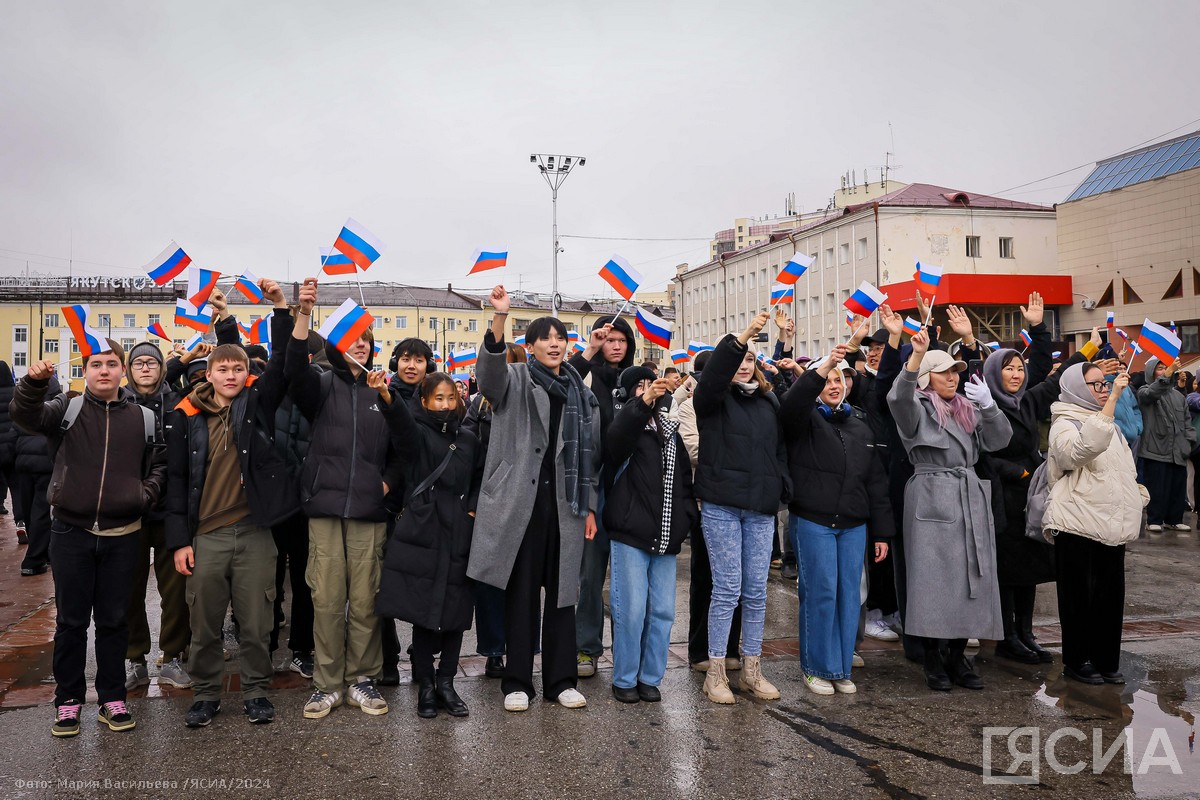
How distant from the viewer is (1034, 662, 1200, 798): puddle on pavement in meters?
3.96

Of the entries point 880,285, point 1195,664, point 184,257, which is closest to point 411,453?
point 184,257

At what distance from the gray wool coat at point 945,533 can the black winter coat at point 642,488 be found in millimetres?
1426

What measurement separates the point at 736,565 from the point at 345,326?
2.71 metres

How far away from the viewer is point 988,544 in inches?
215

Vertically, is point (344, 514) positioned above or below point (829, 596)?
above

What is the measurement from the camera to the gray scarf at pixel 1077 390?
5.54 meters

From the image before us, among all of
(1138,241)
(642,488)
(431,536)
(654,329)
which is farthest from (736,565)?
(1138,241)

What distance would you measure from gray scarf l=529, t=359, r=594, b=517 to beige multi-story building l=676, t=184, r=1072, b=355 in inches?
1310

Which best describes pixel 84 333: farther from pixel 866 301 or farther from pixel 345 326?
pixel 866 301

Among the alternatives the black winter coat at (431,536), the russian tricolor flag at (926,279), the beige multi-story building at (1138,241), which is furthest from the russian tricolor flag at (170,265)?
the beige multi-story building at (1138,241)

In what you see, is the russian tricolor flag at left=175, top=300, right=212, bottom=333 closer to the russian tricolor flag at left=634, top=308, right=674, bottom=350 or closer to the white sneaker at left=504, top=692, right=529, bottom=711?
the russian tricolor flag at left=634, top=308, right=674, bottom=350

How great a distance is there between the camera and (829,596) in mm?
5258

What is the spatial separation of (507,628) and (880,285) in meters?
43.1

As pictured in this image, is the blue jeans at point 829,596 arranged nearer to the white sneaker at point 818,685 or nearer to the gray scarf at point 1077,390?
the white sneaker at point 818,685
